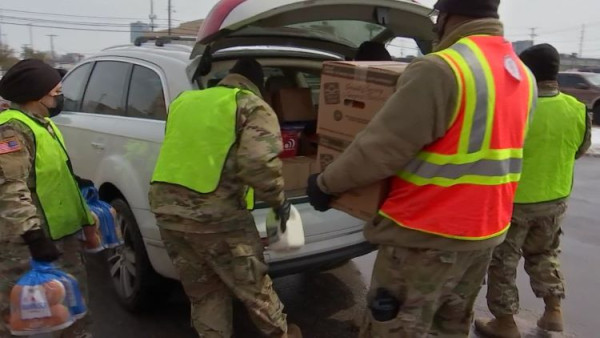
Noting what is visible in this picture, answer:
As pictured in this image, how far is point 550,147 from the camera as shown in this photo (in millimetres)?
3385

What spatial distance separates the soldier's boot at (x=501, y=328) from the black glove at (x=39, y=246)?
274cm

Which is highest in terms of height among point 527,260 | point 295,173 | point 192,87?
point 192,87

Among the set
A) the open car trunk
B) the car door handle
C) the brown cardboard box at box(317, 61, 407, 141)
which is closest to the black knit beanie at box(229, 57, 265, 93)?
the open car trunk

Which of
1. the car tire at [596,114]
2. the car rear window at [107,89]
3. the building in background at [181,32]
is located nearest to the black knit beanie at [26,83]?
the car rear window at [107,89]

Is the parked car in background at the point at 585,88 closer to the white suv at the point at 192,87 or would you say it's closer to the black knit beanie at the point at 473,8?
the white suv at the point at 192,87

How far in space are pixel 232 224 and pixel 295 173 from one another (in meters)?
1.27

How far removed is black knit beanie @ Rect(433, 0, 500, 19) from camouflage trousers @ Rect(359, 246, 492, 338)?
91 cm

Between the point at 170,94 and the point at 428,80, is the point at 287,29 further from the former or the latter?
the point at 428,80

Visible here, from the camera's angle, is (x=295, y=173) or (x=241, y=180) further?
(x=295, y=173)

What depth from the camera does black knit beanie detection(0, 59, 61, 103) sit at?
286cm

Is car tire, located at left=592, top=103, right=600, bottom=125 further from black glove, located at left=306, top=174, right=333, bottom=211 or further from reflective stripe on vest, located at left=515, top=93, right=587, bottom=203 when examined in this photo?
black glove, located at left=306, top=174, right=333, bottom=211

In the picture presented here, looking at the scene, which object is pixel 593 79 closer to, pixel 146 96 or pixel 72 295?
pixel 146 96

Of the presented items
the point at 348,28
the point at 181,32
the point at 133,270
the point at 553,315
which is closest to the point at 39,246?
the point at 133,270

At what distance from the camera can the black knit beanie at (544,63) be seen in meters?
3.39
